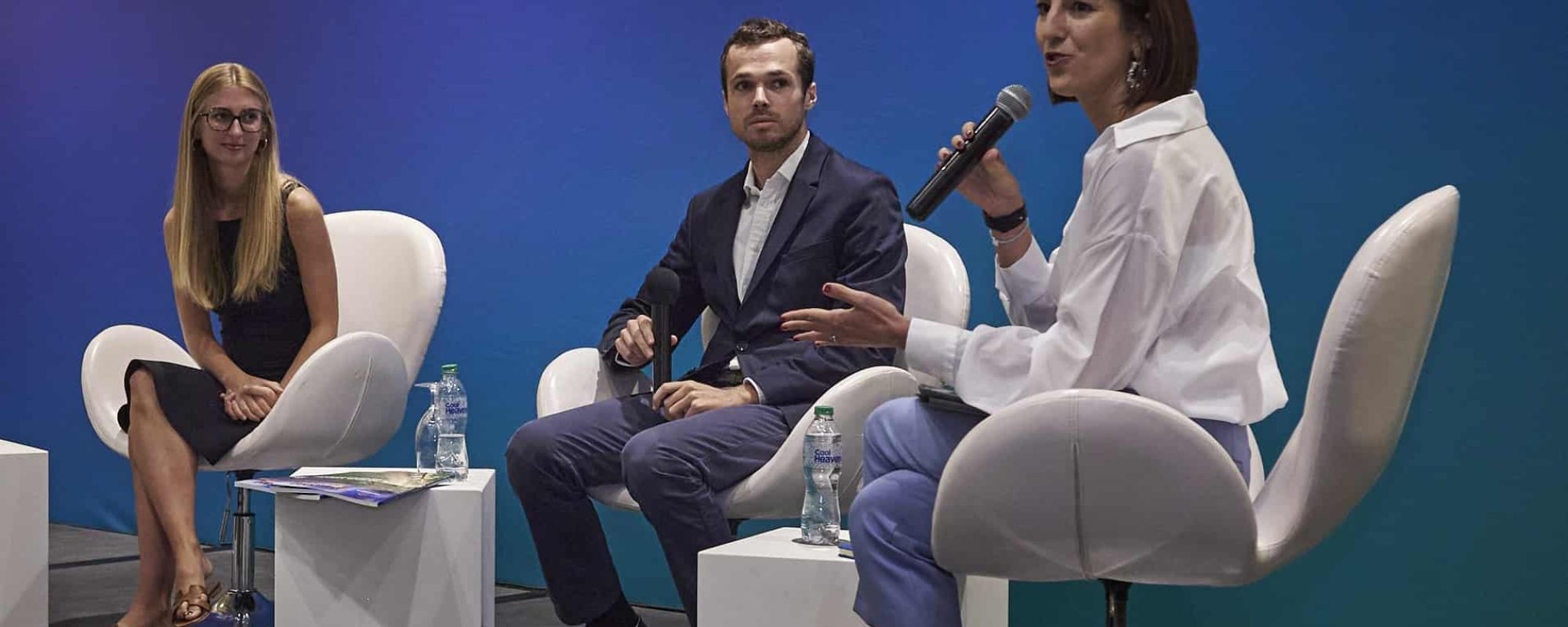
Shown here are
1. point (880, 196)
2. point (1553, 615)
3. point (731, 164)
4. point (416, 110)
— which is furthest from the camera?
point (416, 110)

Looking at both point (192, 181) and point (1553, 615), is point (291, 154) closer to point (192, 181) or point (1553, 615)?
point (192, 181)

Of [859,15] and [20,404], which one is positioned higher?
[859,15]

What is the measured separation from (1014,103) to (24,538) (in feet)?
8.31

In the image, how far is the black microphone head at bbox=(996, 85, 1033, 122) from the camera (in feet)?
7.50

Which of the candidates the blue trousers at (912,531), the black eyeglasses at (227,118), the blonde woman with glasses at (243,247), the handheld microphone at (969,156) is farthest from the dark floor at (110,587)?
the handheld microphone at (969,156)

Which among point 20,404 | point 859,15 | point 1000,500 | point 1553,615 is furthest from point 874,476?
point 20,404

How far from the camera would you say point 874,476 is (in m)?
2.30

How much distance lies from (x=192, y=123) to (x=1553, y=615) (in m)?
3.19

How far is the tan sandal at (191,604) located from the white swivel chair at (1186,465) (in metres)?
1.81

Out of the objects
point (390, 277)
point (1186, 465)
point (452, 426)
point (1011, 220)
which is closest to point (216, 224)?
point (390, 277)

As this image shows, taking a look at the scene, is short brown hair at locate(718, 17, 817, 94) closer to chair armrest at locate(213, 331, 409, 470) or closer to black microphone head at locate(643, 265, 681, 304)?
black microphone head at locate(643, 265, 681, 304)

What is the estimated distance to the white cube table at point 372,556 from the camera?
3297 millimetres

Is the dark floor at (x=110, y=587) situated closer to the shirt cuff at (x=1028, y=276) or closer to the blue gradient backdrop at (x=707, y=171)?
the blue gradient backdrop at (x=707, y=171)

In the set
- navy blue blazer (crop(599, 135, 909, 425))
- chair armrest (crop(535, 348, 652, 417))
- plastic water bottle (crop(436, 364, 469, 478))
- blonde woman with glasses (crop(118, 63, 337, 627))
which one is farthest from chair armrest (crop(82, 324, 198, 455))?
navy blue blazer (crop(599, 135, 909, 425))
